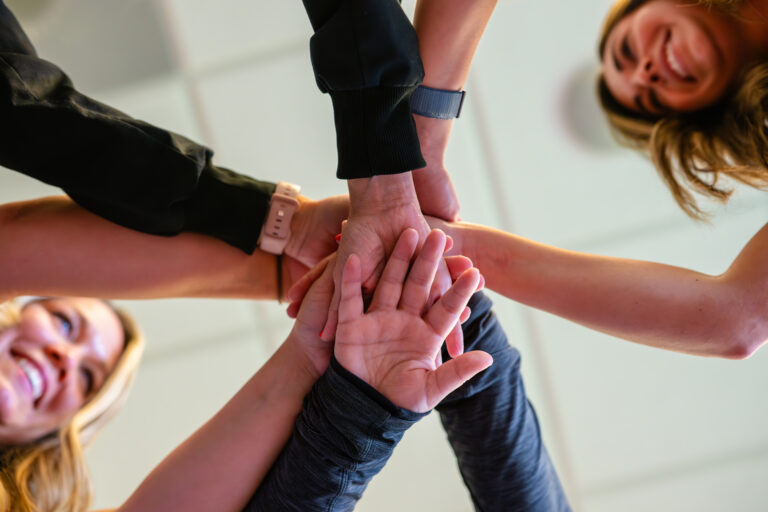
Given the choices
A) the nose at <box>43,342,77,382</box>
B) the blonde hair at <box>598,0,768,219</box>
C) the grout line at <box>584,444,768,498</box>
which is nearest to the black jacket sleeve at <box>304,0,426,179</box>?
the blonde hair at <box>598,0,768,219</box>

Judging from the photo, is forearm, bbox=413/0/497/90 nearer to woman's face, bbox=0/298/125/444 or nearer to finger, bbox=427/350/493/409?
finger, bbox=427/350/493/409

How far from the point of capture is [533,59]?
1827 millimetres

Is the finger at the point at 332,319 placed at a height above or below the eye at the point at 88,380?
below

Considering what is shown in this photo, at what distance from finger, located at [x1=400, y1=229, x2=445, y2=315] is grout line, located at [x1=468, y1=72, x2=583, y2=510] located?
0.98 metres

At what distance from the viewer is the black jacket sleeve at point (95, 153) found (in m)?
0.97

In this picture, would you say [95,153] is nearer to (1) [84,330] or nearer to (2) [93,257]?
(2) [93,257]

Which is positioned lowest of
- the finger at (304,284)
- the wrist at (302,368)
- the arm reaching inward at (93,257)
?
the wrist at (302,368)

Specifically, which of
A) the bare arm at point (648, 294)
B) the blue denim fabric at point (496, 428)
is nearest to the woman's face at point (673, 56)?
the bare arm at point (648, 294)

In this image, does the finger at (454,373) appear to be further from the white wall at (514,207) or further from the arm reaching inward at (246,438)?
the white wall at (514,207)

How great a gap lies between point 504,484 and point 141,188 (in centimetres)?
79

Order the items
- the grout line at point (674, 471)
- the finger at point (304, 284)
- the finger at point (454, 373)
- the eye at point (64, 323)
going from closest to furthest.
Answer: the finger at point (454, 373) → the finger at point (304, 284) → the eye at point (64, 323) → the grout line at point (674, 471)

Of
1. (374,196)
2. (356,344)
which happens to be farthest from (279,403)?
(374,196)

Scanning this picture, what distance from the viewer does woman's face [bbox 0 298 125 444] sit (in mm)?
1453

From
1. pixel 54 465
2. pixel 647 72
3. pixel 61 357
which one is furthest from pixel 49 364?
pixel 647 72
